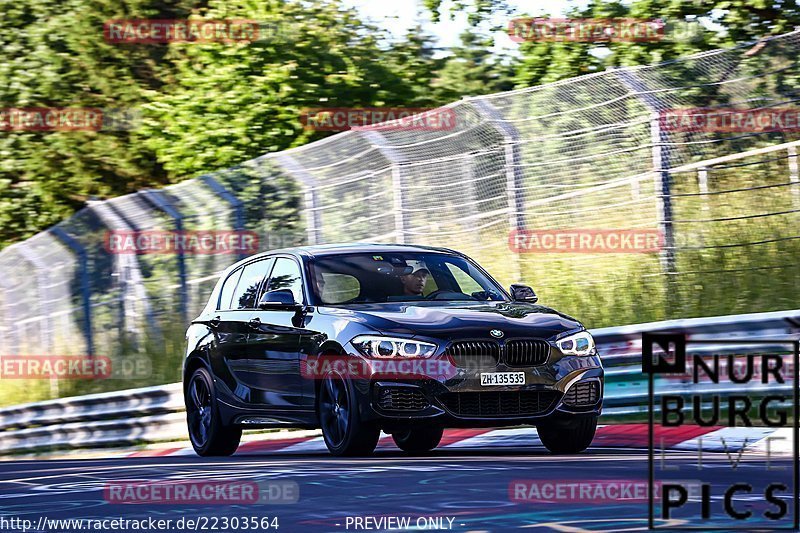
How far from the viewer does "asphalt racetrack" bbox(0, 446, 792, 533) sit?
25.9 ft

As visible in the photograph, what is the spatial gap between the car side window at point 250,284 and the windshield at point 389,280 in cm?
82

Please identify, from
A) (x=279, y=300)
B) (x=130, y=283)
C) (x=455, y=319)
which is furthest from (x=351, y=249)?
(x=130, y=283)

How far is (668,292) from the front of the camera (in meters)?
16.5

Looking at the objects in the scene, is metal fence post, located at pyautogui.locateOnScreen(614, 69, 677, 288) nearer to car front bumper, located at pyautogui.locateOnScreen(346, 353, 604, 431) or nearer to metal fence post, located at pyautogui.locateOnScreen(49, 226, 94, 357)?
car front bumper, located at pyautogui.locateOnScreen(346, 353, 604, 431)

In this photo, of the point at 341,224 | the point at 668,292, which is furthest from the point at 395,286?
the point at 341,224

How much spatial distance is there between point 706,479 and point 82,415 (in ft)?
34.3

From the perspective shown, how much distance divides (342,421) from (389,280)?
1.40 metres

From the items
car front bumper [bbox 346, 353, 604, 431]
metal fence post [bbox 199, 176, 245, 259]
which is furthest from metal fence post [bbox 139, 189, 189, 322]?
car front bumper [bbox 346, 353, 604, 431]

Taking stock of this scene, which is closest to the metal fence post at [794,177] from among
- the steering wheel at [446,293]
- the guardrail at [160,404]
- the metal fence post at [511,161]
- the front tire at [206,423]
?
the metal fence post at [511,161]

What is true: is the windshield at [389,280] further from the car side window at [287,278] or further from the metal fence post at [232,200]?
the metal fence post at [232,200]

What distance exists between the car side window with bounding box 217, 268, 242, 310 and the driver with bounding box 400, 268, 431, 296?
1914 mm

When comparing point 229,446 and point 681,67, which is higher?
point 681,67

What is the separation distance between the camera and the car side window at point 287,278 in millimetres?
12258

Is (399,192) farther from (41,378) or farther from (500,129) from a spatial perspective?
(41,378)
